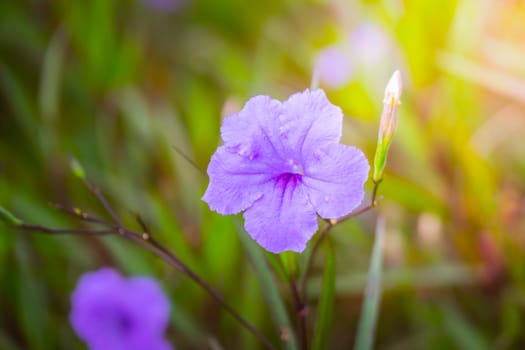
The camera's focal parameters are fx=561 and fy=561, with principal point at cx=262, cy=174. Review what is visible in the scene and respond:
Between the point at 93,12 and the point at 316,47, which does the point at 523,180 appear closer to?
the point at 316,47

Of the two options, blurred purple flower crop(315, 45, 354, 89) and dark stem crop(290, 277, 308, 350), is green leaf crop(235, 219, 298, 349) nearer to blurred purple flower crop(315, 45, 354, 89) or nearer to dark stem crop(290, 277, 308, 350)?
dark stem crop(290, 277, 308, 350)

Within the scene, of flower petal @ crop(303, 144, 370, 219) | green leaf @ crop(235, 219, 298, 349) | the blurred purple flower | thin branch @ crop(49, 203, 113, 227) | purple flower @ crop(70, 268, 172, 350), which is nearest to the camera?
flower petal @ crop(303, 144, 370, 219)

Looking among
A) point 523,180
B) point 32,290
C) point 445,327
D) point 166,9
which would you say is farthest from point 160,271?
point 166,9

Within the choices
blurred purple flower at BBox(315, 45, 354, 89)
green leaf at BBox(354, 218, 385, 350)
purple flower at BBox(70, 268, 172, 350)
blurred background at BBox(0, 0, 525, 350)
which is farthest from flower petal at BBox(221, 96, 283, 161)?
blurred purple flower at BBox(315, 45, 354, 89)

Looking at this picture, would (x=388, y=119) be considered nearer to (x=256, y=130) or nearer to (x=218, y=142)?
(x=256, y=130)

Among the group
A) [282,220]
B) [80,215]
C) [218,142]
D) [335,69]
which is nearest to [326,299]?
[282,220]

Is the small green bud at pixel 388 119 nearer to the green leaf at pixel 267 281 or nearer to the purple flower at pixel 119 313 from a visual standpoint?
the green leaf at pixel 267 281
